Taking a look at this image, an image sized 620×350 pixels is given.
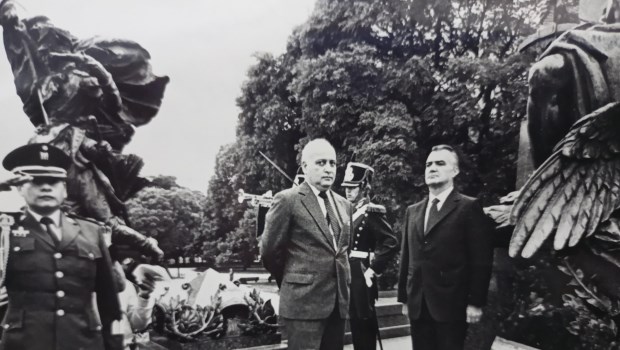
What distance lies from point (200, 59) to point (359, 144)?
140 centimetres

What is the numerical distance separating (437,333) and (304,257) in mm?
1015

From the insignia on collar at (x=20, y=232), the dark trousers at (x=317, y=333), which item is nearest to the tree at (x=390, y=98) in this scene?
the dark trousers at (x=317, y=333)

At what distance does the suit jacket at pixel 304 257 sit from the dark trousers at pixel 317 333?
6 cm

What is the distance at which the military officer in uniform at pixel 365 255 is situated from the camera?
365 cm

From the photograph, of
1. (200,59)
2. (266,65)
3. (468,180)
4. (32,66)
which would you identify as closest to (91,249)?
(32,66)

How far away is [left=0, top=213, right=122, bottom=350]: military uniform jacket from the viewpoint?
3.09m

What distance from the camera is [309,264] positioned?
124 inches

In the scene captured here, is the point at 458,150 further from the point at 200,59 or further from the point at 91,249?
the point at 91,249

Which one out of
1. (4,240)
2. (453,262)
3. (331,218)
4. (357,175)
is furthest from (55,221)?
(453,262)

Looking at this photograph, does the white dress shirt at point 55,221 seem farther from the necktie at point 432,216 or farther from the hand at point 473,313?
the hand at point 473,313

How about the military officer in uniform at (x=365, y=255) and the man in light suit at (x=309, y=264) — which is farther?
the military officer in uniform at (x=365, y=255)

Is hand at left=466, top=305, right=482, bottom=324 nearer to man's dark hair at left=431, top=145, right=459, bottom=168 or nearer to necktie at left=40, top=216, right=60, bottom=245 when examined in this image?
man's dark hair at left=431, top=145, right=459, bottom=168

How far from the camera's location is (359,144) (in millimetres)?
3844

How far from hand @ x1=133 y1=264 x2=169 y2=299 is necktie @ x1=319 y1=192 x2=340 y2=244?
4.43 ft
